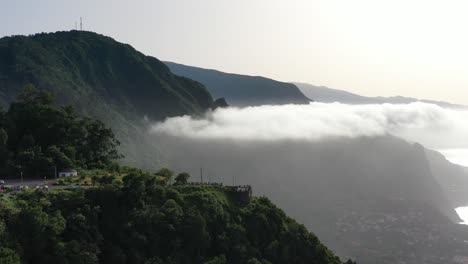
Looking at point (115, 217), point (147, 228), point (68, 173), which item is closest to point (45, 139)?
point (68, 173)

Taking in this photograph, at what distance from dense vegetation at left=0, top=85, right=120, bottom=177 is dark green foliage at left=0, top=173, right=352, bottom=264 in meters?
24.4

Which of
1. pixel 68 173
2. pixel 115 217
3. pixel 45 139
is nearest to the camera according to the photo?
pixel 115 217

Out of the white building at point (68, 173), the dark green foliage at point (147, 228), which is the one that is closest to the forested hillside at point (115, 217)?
the dark green foliage at point (147, 228)

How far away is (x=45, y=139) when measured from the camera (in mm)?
103625

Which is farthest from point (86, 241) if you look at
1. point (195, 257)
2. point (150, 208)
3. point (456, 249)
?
point (456, 249)

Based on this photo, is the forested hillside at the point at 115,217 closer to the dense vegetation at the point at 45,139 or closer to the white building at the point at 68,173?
the dense vegetation at the point at 45,139

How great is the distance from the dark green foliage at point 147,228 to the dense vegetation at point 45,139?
80.0 ft

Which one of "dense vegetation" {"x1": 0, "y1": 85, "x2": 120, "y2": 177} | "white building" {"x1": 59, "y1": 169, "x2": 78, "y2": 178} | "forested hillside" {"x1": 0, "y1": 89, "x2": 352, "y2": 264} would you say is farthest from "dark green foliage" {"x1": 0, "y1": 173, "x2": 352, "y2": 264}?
"dense vegetation" {"x1": 0, "y1": 85, "x2": 120, "y2": 177}

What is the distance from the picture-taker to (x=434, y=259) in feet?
599

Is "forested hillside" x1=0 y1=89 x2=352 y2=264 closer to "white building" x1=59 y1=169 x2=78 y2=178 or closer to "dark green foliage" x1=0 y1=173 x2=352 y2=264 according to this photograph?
"dark green foliage" x1=0 y1=173 x2=352 y2=264

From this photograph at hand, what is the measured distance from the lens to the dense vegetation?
94312mm

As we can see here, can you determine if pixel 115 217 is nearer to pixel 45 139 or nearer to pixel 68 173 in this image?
pixel 68 173

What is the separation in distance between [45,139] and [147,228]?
40.2 meters

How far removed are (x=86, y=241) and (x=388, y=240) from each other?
503 feet
